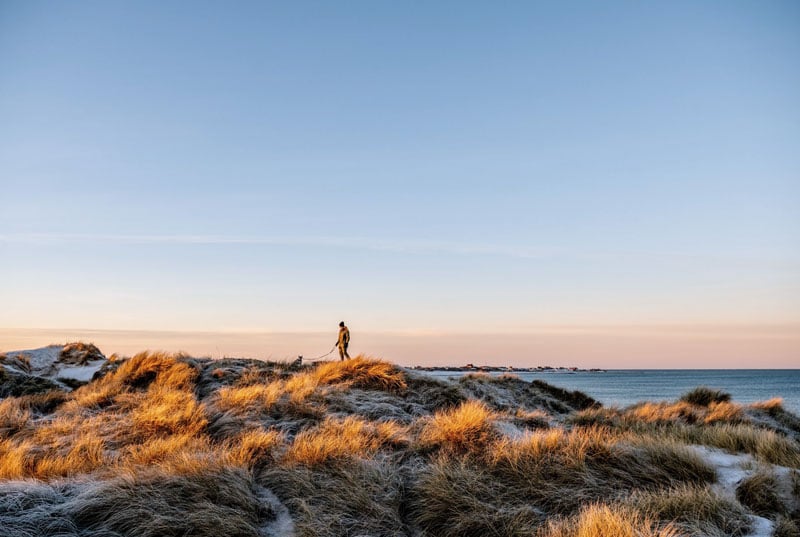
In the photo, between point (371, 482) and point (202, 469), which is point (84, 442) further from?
point (371, 482)

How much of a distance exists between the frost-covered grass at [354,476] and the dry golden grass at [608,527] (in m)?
0.02

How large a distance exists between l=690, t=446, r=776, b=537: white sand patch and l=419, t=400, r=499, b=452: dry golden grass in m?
3.36

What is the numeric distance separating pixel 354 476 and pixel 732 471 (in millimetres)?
5535

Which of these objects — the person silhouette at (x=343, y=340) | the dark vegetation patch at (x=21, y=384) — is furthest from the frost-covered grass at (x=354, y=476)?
the person silhouette at (x=343, y=340)

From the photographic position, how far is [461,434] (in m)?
9.13

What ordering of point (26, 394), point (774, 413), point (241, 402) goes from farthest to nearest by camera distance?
1. point (774, 413)
2. point (26, 394)
3. point (241, 402)

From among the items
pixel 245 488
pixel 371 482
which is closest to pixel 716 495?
pixel 371 482

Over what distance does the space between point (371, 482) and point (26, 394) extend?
14.5 m

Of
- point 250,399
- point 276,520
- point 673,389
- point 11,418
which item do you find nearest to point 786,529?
point 276,520

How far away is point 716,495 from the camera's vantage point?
6.52 meters

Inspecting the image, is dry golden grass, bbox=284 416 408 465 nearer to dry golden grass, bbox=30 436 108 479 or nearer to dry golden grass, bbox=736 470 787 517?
dry golden grass, bbox=30 436 108 479

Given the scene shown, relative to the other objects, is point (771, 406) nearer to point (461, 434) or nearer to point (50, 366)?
point (461, 434)

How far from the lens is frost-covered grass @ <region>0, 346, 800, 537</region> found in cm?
575

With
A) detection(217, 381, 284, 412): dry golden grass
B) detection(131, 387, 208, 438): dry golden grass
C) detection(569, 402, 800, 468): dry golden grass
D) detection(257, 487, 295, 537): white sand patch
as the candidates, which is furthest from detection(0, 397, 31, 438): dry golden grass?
detection(569, 402, 800, 468): dry golden grass
